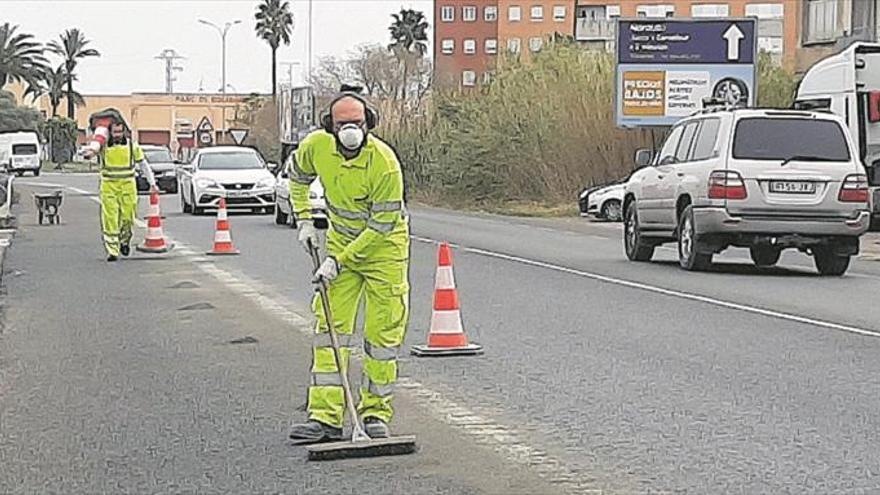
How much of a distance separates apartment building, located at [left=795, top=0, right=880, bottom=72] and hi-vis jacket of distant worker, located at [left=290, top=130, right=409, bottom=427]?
3805cm

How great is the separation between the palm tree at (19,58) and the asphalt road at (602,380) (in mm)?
73290

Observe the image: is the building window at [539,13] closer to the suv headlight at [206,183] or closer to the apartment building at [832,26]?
the apartment building at [832,26]

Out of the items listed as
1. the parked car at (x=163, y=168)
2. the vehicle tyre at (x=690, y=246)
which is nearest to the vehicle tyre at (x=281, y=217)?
the vehicle tyre at (x=690, y=246)

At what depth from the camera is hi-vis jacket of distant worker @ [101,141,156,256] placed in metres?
20.0

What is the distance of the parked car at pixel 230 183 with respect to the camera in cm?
3366

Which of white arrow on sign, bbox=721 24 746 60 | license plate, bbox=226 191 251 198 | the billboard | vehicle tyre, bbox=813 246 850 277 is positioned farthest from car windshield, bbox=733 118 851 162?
white arrow on sign, bbox=721 24 746 60

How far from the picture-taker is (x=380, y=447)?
773 centimetres

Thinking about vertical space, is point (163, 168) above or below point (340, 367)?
below

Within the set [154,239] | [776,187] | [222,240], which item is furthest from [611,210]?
[776,187]

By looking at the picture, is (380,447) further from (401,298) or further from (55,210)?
(55,210)

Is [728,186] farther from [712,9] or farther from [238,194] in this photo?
[712,9]

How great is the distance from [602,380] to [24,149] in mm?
74388

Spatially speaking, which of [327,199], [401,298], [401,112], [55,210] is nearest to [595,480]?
[401,298]

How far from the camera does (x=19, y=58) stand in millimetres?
90000
